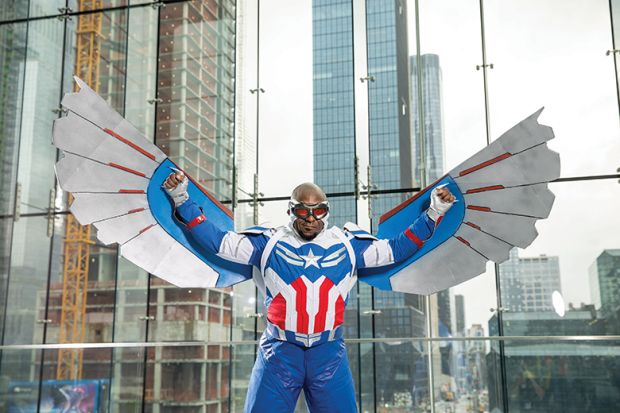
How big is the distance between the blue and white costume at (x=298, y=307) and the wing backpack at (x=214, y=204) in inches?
5.8

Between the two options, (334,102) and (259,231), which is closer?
(259,231)

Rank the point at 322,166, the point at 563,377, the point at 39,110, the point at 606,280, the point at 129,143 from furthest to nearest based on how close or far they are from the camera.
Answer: the point at 39,110 < the point at 322,166 < the point at 606,280 < the point at 563,377 < the point at 129,143

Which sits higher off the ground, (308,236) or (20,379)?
(308,236)

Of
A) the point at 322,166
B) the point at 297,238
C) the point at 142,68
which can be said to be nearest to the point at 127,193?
the point at 297,238

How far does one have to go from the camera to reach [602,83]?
17.2 feet

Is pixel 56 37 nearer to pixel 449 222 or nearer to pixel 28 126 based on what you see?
pixel 28 126

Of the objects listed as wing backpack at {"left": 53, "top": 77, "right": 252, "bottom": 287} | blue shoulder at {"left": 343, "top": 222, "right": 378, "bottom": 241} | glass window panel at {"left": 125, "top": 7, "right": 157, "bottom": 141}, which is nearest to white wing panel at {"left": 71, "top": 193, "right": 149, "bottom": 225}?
wing backpack at {"left": 53, "top": 77, "right": 252, "bottom": 287}

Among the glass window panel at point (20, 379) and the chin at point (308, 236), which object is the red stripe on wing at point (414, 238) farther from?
the glass window panel at point (20, 379)

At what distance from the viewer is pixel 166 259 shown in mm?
2963

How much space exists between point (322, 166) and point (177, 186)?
2.95 metres

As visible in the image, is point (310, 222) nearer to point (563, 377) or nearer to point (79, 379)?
point (563, 377)

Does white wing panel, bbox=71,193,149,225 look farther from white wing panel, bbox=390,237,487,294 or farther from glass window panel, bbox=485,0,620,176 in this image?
glass window panel, bbox=485,0,620,176

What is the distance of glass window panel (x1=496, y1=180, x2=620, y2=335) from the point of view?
5051 millimetres

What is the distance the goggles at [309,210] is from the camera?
2.80 meters
